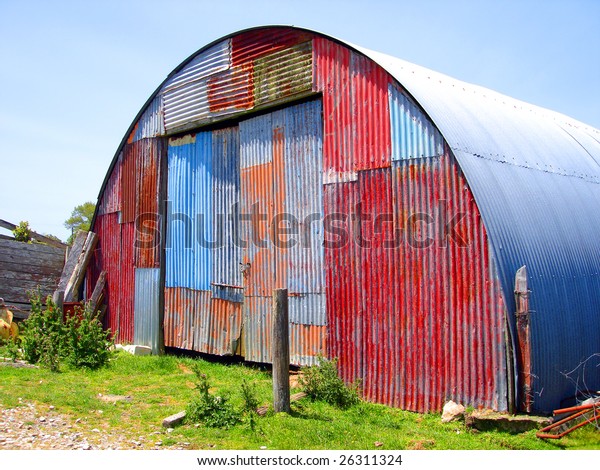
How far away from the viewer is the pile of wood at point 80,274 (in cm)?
1603

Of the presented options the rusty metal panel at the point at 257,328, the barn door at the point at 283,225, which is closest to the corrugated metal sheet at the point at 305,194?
the barn door at the point at 283,225

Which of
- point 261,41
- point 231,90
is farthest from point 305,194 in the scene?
point 261,41

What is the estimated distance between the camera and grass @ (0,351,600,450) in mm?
7290

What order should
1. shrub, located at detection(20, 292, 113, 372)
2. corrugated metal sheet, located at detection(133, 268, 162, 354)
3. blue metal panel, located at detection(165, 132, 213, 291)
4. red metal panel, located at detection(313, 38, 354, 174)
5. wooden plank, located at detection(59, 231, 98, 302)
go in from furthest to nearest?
wooden plank, located at detection(59, 231, 98, 302)
corrugated metal sheet, located at detection(133, 268, 162, 354)
blue metal panel, located at detection(165, 132, 213, 291)
shrub, located at detection(20, 292, 113, 372)
red metal panel, located at detection(313, 38, 354, 174)

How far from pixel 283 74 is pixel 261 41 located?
99 centimetres

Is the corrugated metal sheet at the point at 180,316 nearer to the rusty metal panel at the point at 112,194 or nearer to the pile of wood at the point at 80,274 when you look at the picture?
the pile of wood at the point at 80,274

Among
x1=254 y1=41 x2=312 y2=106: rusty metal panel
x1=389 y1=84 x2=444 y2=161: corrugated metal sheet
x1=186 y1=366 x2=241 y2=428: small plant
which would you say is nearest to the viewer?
x1=186 y1=366 x2=241 y2=428: small plant

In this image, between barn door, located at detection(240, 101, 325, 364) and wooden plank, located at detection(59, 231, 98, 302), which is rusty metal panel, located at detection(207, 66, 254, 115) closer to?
barn door, located at detection(240, 101, 325, 364)

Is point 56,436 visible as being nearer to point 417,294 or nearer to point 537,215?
point 417,294

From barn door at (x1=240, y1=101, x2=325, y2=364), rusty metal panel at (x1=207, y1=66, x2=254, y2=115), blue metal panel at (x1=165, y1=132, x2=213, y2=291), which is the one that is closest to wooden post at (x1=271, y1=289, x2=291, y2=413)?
barn door at (x1=240, y1=101, x2=325, y2=364)

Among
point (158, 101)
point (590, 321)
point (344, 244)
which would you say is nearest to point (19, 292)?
point (158, 101)

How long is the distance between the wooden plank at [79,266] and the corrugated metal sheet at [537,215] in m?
9.92

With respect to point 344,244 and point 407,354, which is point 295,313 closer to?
point 344,244

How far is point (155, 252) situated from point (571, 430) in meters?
10.2
